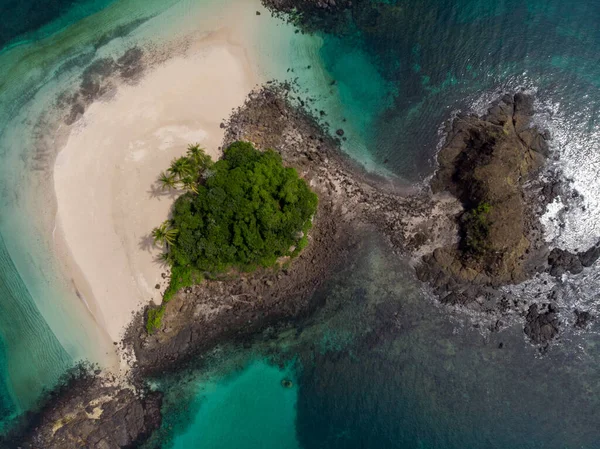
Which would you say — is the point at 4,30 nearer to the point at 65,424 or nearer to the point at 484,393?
the point at 65,424

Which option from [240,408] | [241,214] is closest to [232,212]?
[241,214]

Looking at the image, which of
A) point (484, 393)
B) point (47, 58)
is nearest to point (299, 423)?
point (484, 393)

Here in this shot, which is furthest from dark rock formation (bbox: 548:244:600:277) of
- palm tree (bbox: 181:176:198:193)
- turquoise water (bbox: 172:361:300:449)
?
palm tree (bbox: 181:176:198:193)

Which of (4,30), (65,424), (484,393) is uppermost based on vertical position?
(4,30)

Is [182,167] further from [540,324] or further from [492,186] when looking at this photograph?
[540,324]

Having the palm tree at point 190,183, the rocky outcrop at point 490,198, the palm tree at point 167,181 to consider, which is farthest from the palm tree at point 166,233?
the rocky outcrop at point 490,198
